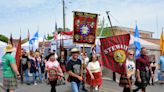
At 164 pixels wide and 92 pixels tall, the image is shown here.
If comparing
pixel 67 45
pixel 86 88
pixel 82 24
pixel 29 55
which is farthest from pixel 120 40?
pixel 67 45

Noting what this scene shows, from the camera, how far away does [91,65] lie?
13.2 metres

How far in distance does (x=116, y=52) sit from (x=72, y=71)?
4.93 ft

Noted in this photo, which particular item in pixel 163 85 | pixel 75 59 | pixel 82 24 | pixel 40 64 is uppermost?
pixel 82 24

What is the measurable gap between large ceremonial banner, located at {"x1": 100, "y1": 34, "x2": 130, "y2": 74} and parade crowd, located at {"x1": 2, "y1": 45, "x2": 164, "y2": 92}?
0.90 ft

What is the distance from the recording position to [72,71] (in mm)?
9539

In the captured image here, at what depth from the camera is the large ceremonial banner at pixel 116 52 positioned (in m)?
10.3

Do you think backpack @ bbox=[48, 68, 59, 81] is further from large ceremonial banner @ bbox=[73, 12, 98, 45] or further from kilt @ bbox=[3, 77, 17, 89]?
kilt @ bbox=[3, 77, 17, 89]

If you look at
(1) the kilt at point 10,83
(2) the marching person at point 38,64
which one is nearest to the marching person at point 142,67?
(1) the kilt at point 10,83

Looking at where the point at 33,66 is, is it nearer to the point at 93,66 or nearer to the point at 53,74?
the point at 93,66

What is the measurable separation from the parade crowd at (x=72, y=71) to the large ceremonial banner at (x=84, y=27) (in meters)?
0.62

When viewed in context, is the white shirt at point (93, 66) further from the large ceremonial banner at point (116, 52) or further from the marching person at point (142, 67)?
the large ceremonial banner at point (116, 52)

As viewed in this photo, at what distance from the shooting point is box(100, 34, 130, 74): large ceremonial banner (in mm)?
10273

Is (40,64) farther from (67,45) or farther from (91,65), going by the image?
(67,45)

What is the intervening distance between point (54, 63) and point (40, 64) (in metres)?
6.53
